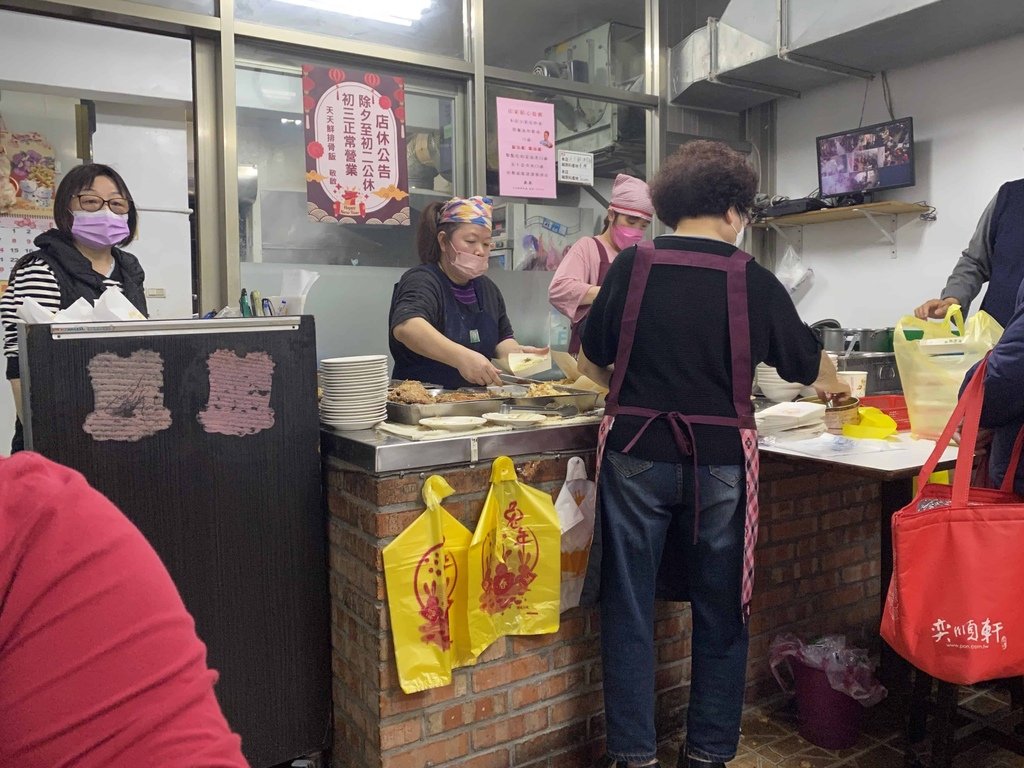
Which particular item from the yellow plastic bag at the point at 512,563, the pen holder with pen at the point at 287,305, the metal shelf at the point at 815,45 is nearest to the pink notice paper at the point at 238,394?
the pen holder with pen at the point at 287,305

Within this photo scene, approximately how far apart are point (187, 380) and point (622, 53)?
3.41 meters

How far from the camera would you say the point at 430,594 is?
6.02 ft

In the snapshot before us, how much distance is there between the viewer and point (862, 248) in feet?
14.5

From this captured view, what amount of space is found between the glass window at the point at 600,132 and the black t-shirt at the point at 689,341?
246 centimetres

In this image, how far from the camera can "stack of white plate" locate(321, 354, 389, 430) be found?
1.96 metres

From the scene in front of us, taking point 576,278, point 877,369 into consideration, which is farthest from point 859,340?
point 576,278

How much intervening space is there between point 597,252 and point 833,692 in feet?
5.56

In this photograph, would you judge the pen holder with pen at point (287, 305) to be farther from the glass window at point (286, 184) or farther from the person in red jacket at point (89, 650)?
the glass window at point (286, 184)

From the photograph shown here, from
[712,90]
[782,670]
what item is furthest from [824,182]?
[782,670]

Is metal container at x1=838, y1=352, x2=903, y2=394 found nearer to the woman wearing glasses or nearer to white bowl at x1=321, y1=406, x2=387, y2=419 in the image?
white bowl at x1=321, y1=406, x2=387, y2=419

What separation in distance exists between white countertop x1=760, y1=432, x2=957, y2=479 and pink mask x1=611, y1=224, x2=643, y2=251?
1.22m

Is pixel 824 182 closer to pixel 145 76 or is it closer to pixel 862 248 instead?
pixel 862 248

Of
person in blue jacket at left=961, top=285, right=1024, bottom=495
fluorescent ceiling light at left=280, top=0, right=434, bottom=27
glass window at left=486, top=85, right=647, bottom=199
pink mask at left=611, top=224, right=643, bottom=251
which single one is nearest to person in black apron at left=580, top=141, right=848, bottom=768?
person in blue jacket at left=961, top=285, right=1024, bottom=495

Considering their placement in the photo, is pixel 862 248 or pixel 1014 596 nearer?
pixel 1014 596
